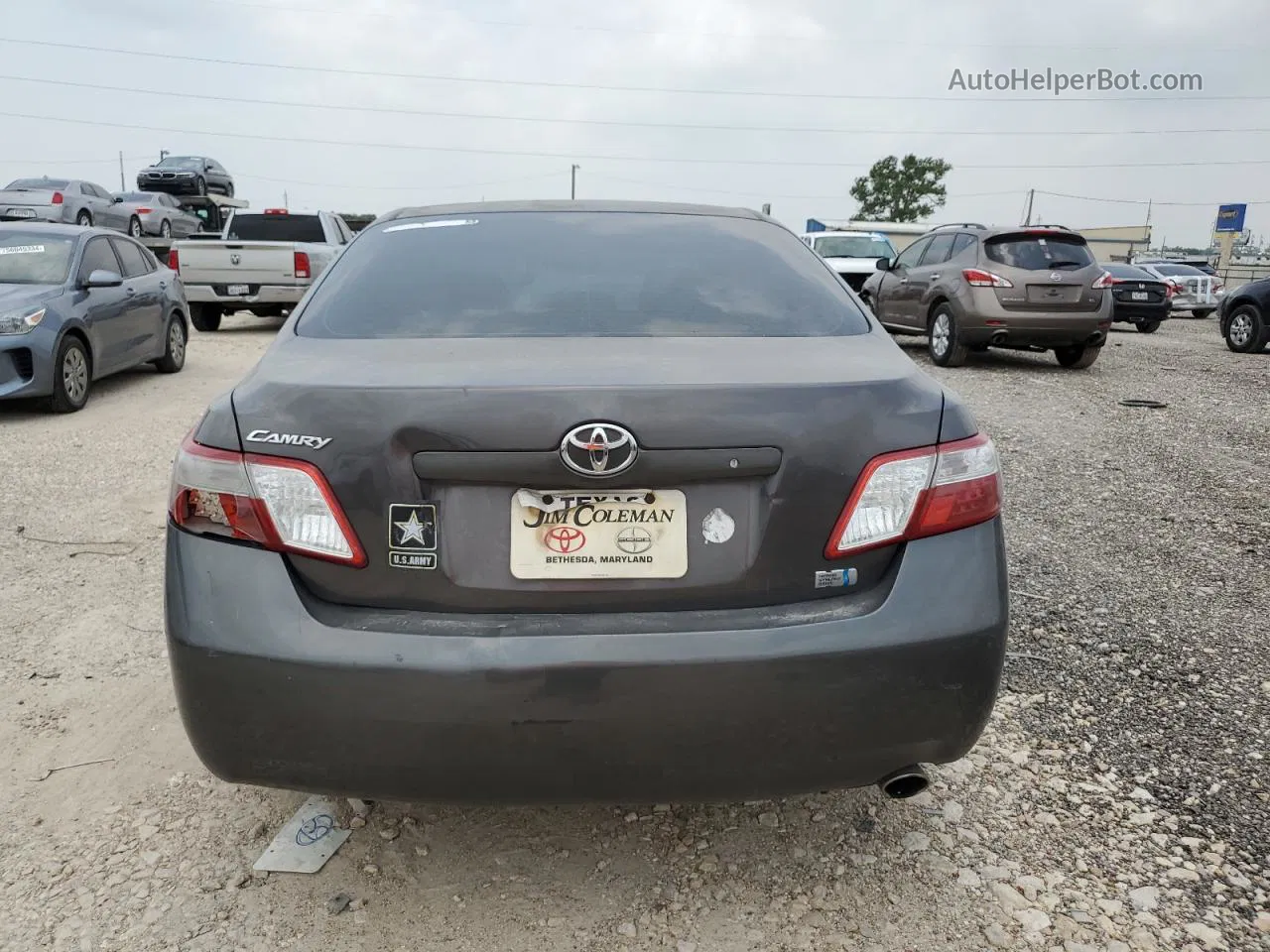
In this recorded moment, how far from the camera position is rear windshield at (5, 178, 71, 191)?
21.5 metres

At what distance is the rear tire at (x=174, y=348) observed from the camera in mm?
10609

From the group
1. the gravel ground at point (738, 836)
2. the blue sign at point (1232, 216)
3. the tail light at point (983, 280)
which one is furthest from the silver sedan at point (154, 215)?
the blue sign at point (1232, 216)

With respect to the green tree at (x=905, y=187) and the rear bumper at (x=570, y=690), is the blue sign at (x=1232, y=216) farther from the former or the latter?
the rear bumper at (x=570, y=690)

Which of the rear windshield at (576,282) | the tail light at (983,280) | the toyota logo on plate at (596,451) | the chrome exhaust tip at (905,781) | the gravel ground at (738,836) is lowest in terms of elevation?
the gravel ground at (738,836)

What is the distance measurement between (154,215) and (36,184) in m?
3.85

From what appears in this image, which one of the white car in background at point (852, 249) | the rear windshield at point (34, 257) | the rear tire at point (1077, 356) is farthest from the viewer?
the white car in background at point (852, 249)

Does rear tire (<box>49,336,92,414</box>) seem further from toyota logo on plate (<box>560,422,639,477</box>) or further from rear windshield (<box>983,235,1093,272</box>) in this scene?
rear windshield (<box>983,235,1093,272</box>)

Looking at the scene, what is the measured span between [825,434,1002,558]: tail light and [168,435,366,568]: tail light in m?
0.99

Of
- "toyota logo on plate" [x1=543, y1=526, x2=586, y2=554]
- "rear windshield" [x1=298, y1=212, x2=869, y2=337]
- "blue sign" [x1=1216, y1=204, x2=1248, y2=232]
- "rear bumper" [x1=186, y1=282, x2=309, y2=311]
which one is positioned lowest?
"rear bumper" [x1=186, y1=282, x2=309, y2=311]

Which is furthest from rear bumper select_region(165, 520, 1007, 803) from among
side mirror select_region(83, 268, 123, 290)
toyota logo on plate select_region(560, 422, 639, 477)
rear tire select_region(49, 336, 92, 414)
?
side mirror select_region(83, 268, 123, 290)

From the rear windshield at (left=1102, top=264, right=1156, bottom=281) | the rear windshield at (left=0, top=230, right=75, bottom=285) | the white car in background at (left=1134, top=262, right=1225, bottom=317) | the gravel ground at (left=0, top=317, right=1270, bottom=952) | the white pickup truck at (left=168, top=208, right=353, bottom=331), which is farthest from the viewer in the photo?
the white car in background at (left=1134, top=262, right=1225, bottom=317)

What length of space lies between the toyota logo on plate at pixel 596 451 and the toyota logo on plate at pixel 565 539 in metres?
0.13

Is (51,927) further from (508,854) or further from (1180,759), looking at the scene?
(1180,759)

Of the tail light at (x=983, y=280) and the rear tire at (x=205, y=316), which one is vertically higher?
the tail light at (x=983, y=280)
